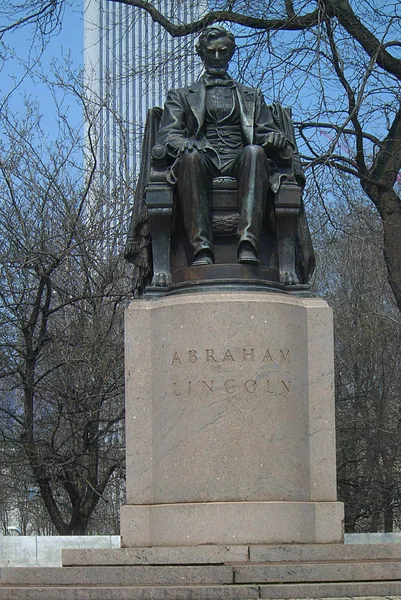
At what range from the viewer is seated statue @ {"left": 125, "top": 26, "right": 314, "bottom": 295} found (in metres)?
9.37

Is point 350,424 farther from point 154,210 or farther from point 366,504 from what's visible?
point 154,210

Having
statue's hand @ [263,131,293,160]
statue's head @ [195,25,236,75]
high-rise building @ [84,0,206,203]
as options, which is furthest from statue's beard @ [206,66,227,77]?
high-rise building @ [84,0,206,203]

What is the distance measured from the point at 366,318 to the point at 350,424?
3.12 meters

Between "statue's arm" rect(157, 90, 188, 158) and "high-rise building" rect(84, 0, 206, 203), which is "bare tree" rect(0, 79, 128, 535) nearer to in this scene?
"high-rise building" rect(84, 0, 206, 203)

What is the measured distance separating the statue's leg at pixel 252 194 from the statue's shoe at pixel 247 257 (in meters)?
0.03

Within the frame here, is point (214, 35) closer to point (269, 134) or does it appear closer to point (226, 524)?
point (269, 134)

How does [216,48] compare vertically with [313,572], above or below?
above

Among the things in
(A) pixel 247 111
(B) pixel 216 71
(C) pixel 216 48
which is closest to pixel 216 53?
(C) pixel 216 48

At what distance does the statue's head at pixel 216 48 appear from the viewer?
10180 mm

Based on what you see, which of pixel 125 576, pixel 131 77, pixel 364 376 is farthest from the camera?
pixel 364 376

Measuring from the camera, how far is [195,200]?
9352 millimetres

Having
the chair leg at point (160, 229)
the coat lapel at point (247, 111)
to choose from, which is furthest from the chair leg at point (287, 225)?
the chair leg at point (160, 229)

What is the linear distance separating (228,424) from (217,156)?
7.89 feet

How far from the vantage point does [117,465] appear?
18.9 metres
